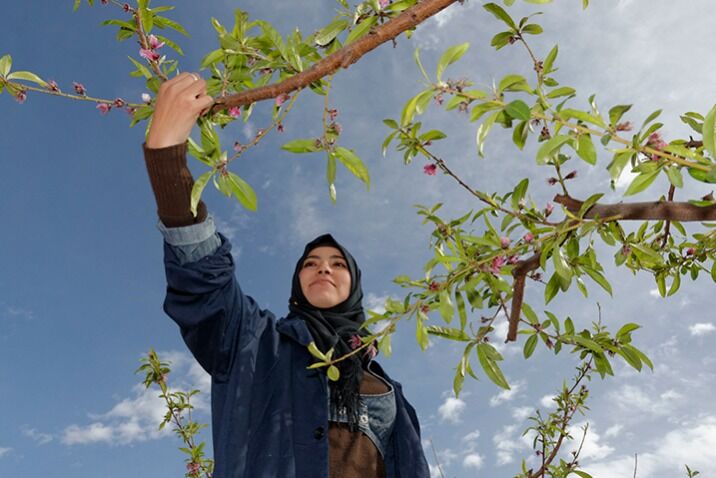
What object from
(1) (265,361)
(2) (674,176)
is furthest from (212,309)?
(2) (674,176)

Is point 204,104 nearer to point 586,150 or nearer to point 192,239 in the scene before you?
point 192,239

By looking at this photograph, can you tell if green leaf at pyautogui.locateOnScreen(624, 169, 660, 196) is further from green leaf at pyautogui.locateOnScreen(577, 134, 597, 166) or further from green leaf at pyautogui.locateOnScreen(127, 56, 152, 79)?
green leaf at pyautogui.locateOnScreen(127, 56, 152, 79)

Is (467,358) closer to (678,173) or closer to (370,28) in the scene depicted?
(678,173)

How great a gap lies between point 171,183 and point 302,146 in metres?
0.40

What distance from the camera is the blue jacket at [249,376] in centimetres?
175

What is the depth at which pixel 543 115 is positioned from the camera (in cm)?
104

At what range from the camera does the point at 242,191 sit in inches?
47.1

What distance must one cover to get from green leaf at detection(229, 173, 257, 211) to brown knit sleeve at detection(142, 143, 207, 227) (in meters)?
0.24

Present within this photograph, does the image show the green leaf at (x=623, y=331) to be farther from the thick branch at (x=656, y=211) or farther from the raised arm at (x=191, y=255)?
the raised arm at (x=191, y=255)

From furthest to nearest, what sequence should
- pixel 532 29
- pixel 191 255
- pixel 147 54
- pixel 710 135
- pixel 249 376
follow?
pixel 249 376 → pixel 191 255 → pixel 532 29 → pixel 147 54 → pixel 710 135

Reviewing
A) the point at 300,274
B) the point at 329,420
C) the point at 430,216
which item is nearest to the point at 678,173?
the point at 430,216

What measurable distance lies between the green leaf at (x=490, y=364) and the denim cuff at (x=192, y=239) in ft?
2.49

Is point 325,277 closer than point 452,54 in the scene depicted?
No

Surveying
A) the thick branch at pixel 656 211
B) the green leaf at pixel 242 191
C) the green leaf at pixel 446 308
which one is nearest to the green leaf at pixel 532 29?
the thick branch at pixel 656 211
